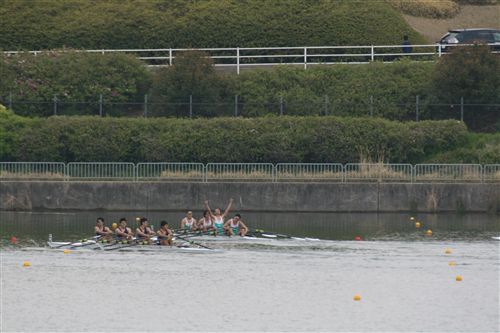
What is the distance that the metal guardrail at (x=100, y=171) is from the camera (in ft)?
176

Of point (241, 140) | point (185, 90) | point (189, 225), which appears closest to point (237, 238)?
point (189, 225)

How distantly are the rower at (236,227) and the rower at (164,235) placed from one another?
9.14 feet

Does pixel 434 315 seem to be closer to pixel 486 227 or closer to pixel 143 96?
pixel 486 227

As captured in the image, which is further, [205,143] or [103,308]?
[205,143]

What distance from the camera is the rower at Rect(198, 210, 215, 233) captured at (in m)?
47.0

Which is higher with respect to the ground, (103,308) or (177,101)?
(177,101)

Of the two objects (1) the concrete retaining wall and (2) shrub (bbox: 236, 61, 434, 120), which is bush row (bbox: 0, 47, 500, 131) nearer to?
(2) shrub (bbox: 236, 61, 434, 120)

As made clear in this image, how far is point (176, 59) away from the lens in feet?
203

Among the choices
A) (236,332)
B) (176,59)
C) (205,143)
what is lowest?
(236,332)

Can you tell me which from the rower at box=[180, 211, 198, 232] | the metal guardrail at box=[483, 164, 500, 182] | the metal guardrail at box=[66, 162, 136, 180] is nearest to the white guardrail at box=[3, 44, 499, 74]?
the metal guardrail at box=[66, 162, 136, 180]

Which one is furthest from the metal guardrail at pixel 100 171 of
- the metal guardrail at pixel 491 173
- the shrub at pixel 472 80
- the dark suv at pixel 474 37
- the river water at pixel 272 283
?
the dark suv at pixel 474 37

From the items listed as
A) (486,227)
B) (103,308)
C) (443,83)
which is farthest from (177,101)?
(103,308)

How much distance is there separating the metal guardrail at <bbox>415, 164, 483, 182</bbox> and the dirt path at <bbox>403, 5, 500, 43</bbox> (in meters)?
20.6

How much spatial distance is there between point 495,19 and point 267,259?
3794 cm
